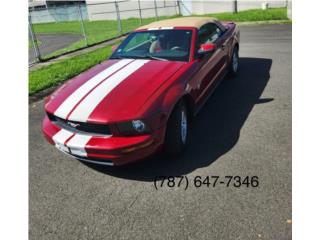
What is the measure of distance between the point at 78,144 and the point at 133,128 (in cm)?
64

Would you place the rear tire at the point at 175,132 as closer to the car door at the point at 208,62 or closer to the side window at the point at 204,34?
the car door at the point at 208,62

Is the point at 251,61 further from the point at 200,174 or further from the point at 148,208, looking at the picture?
the point at 148,208

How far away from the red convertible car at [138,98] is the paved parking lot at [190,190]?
0.36 meters

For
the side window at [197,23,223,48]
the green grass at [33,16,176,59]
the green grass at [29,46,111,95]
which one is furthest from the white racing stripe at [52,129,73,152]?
the green grass at [33,16,176,59]

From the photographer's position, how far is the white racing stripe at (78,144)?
325 cm

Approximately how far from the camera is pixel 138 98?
11.2ft

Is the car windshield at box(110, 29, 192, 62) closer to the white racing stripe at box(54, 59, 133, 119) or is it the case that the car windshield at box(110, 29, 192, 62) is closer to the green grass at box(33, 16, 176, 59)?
the white racing stripe at box(54, 59, 133, 119)

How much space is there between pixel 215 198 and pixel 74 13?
28.9 metres

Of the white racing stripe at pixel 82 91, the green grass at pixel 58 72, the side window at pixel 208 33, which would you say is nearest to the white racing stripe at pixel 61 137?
the white racing stripe at pixel 82 91

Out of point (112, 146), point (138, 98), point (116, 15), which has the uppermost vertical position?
point (116, 15)

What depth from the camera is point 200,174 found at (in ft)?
11.4

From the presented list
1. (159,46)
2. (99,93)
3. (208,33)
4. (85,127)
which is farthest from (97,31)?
(85,127)

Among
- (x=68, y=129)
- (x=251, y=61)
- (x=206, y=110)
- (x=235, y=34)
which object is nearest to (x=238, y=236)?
(x=68, y=129)

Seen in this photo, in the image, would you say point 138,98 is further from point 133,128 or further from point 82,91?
point 82,91
